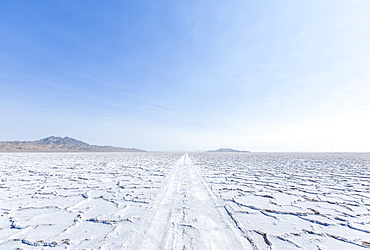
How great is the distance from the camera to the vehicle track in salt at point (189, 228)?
1772 mm

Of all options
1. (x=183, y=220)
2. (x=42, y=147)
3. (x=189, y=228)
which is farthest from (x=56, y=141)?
(x=189, y=228)

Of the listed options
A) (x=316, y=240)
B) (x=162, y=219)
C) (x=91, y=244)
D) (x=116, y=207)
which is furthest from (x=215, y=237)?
(x=116, y=207)

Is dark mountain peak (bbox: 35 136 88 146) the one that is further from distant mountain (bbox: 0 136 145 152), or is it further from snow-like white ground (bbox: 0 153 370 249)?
snow-like white ground (bbox: 0 153 370 249)

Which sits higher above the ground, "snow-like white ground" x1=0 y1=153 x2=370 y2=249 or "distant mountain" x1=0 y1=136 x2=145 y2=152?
"distant mountain" x1=0 y1=136 x2=145 y2=152

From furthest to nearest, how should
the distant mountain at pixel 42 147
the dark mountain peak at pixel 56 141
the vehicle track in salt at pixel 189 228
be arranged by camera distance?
1. the dark mountain peak at pixel 56 141
2. the distant mountain at pixel 42 147
3. the vehicle track in salt at pixel 189 228

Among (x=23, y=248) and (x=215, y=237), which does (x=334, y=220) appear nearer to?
(x=215, y=237)

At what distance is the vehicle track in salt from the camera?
1772mm

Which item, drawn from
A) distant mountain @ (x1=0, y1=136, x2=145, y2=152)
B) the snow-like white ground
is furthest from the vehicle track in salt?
distant mountain @ (x1=0, y1=136, x2=145, y2=152)

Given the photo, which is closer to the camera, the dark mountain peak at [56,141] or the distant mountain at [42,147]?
the distant mountain at [42,147]

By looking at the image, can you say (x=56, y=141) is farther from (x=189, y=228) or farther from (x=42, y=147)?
(x=189, y=228)

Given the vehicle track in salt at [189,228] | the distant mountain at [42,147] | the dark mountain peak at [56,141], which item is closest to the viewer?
the vehicle track in salt at [189,228]

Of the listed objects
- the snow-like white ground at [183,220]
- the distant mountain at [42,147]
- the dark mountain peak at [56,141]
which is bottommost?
the snow-like white ground at [183,220]

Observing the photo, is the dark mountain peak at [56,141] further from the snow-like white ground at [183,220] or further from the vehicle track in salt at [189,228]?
the vehicle track in salt at [189,228]

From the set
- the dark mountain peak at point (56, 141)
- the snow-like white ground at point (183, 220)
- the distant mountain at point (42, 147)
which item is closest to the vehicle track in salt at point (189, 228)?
the snow-like white ground at point (183, 220)
